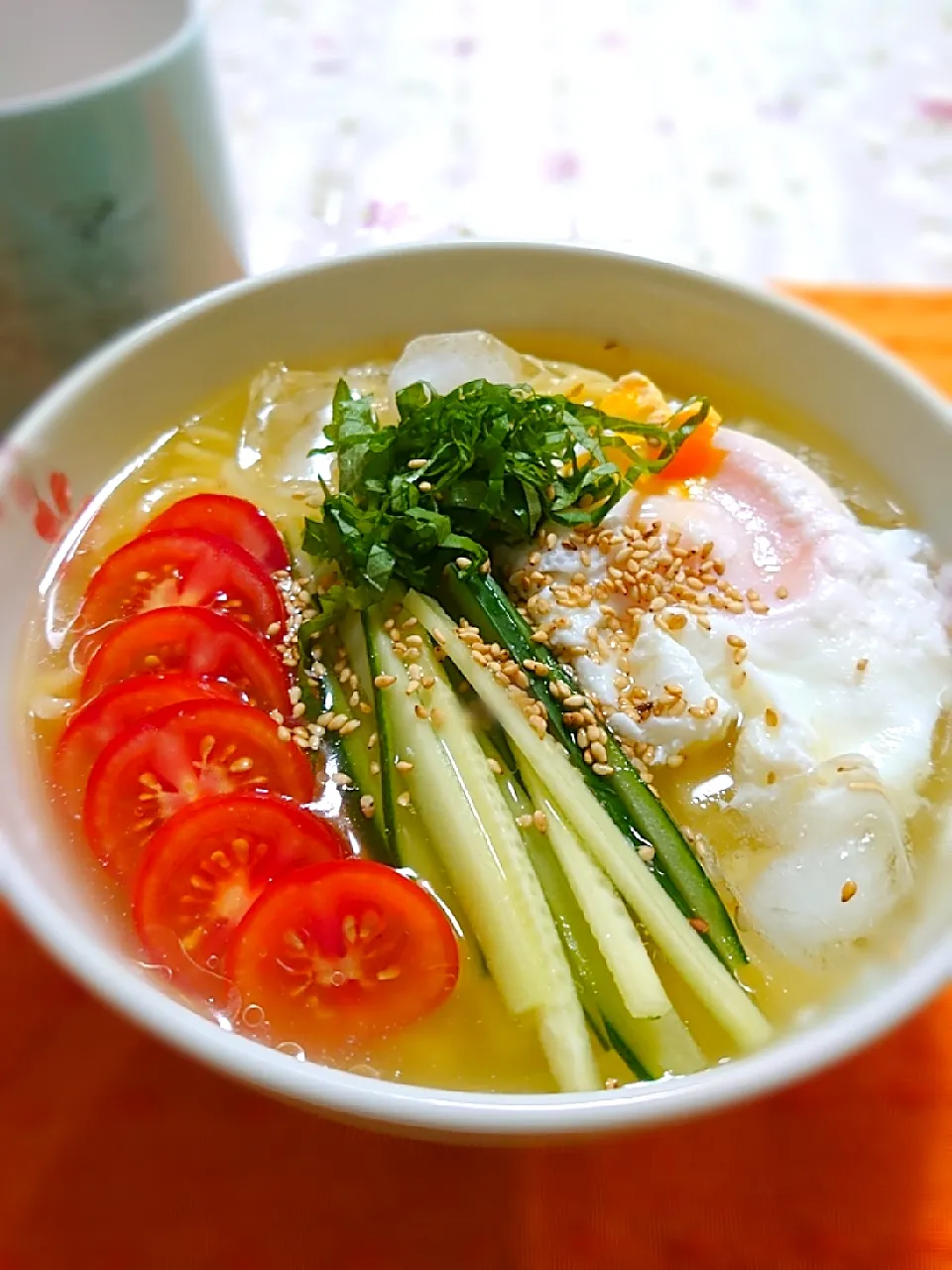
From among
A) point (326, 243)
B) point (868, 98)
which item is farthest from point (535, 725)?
point (868, 98)

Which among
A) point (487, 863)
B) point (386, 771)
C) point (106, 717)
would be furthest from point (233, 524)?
point (487, 863)

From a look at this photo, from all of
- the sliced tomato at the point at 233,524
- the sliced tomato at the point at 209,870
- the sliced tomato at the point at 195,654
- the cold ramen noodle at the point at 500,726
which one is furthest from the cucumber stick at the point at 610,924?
the sliced tomato at the point at 233,524

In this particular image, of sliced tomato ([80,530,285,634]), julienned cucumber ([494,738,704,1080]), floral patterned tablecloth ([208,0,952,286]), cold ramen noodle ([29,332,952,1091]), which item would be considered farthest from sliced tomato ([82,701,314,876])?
floral patterned tablecloth ([208,0,952,286])

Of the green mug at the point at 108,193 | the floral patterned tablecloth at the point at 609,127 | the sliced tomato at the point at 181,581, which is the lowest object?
the sliced tomato at the point at 181,581

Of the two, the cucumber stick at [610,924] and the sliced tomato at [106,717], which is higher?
the sliced tomato at [106,717]

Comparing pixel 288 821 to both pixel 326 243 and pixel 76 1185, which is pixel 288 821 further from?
pixel 326 243

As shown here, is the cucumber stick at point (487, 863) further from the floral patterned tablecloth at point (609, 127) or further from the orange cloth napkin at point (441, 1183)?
the floral patterned tablecloth at point (609, 127)
